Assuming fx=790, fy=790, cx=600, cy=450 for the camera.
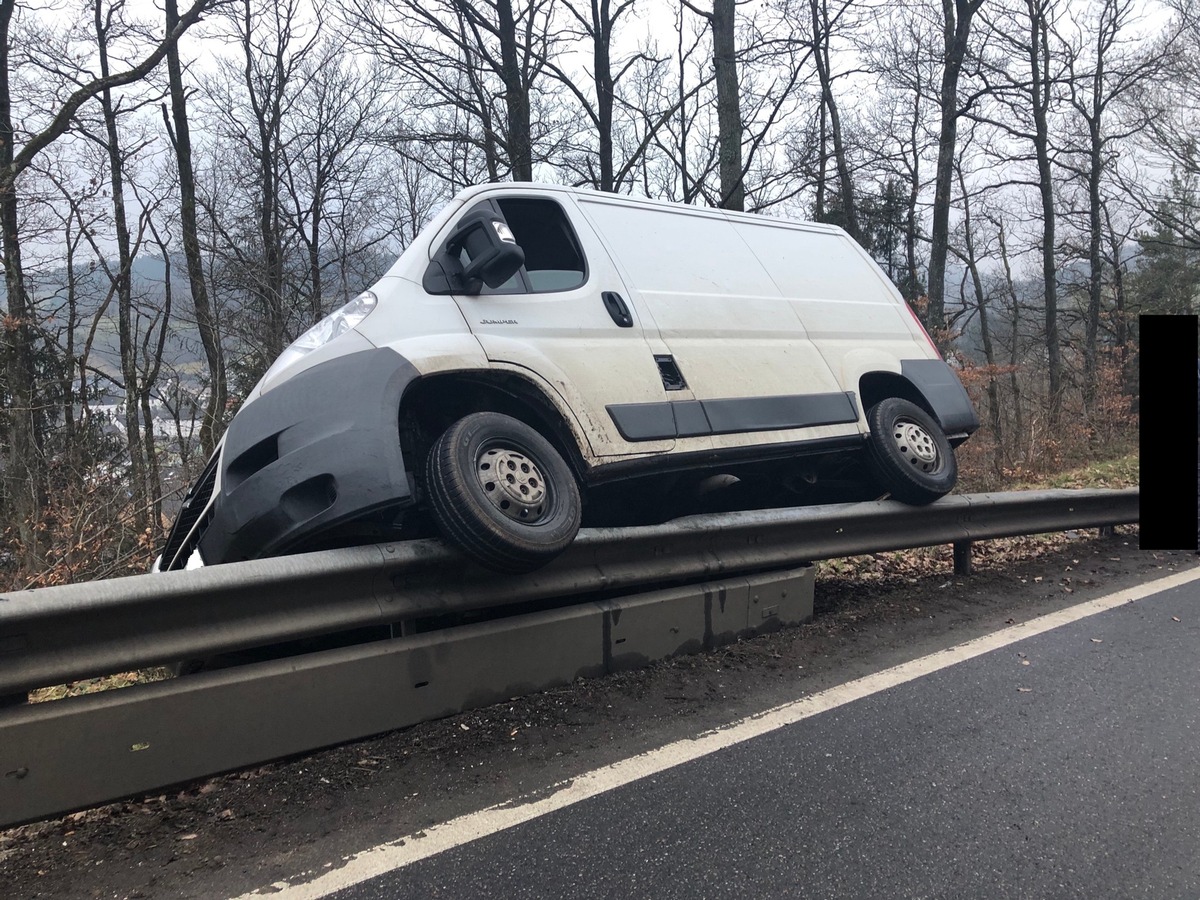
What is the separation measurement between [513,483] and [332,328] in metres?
1.14

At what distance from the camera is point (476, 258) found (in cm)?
357

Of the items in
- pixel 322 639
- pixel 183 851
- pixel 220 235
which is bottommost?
pixel 183 851

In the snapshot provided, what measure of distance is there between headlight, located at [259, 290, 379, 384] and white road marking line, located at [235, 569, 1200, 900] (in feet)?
6.96

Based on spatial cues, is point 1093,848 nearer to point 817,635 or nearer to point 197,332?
point 817,635

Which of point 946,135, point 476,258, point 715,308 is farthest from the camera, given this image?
point 946,135

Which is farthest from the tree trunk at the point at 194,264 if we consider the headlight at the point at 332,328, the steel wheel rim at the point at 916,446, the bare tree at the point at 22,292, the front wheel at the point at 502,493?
the steel wheel rim at the point at 916,446

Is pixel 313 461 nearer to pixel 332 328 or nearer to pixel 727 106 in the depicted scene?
pixel 332 328

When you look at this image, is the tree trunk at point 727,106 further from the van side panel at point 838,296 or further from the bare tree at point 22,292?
the bare tree at point 22,292

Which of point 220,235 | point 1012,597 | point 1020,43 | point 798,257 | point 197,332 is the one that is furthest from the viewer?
point 1020,43

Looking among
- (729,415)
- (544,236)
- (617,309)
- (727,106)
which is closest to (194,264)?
(727,106)

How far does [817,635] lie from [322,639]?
2.48m

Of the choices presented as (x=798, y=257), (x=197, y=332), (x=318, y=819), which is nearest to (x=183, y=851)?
(x=318, y=819)

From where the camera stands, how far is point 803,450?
181 inches

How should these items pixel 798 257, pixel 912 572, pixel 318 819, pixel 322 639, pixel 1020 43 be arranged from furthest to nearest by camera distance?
pixel 1020 43 → pixel 912 572 → pixel 798 257 → pixel 322 639 → pixel 318 819
